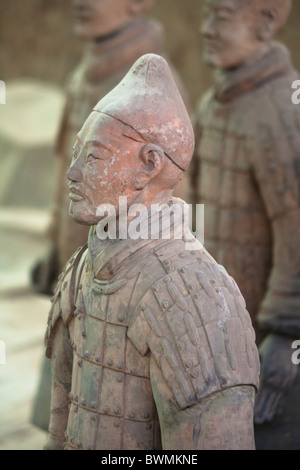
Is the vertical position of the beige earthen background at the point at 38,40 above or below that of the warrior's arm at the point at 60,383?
above

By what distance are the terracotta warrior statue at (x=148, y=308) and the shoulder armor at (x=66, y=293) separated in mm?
70

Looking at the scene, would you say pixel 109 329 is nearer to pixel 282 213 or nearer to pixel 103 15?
pixel 282 213

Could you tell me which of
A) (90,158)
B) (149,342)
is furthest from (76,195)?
(149,342)

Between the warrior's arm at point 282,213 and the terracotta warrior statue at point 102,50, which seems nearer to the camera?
the warrior's arm at point 282,213

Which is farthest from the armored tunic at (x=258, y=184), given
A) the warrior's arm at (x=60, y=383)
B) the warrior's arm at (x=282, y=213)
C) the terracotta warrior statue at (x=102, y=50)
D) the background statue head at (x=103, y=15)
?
the warrior's arm at (x=60, y=383)

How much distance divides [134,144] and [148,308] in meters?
0.40

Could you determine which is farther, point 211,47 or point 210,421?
point 211,47

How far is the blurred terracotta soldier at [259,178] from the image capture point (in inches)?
118

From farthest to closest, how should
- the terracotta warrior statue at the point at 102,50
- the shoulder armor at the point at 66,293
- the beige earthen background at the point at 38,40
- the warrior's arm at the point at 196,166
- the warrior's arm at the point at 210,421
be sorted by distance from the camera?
the beige earthen background at the point at 38,40 → the terracotta warrior statue at the point at 102,50 → the warrior's arm at the point at 196,166 → the shoulder armor at the point at 66,293 → the warrior's arm at the point at 210,421

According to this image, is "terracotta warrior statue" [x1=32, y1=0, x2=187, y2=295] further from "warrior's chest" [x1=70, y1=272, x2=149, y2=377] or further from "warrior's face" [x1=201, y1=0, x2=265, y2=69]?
"warrior's chest" [x1=70, y1=272, x2=149, y2=377]

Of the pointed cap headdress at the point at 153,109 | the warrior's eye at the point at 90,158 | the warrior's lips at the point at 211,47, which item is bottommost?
the warrior's eye at the point at 90,158

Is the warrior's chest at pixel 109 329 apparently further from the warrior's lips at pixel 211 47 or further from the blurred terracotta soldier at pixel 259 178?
the warrior's lips at pixel 211 47

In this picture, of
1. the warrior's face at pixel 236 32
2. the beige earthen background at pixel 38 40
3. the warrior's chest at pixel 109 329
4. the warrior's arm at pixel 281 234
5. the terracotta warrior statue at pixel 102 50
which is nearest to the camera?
the warrior's chest at pixel 109 329

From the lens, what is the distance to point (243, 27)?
3207mm
